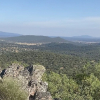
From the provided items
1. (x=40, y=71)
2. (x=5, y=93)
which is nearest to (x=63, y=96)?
(x=40, y=71)

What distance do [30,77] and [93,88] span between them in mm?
14514

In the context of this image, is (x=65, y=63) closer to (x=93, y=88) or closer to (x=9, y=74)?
(x=93, y=88)

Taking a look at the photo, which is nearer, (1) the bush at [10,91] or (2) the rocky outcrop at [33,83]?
(1) the bush at [10,91]

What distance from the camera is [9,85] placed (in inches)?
812

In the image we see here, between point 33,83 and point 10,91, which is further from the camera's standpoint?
point 33,83

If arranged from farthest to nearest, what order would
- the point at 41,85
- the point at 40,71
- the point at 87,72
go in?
the point at 87,72 → the point at 40,71 → the point at 41,85

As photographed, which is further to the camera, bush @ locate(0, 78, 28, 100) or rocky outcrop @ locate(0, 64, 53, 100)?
rocky outcrop @ locate(0, 64, 53, 100)

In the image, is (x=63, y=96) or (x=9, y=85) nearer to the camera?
(x=9, y=85)

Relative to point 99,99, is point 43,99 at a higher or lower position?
higher

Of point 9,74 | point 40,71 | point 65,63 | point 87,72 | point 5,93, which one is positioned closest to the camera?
point 5,93

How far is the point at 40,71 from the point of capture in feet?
105

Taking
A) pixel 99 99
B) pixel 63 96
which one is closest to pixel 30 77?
pixel 63 96

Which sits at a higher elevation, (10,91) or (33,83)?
(10,91)

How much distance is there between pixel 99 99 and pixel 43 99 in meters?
17.3
